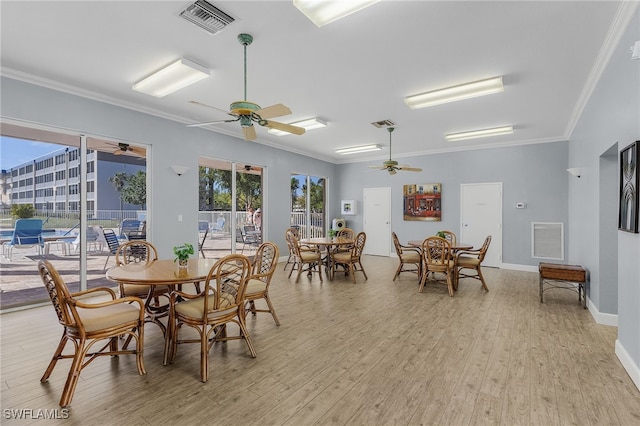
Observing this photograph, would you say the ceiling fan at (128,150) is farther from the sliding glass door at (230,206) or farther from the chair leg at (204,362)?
the chair leg at (204,362)

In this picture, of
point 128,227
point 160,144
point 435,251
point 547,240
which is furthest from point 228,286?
point 547,240

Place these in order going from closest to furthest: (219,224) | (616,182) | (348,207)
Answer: (616,182) → (219,224) → (348,207)

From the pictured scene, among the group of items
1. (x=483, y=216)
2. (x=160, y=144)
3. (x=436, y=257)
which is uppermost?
(x=160, y=144)

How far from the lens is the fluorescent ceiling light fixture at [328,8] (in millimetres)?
2314

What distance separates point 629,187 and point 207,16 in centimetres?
379

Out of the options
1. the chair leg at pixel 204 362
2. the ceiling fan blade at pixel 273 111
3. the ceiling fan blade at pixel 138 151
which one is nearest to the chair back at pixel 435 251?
the ceiling fan blade at pixel 273 111

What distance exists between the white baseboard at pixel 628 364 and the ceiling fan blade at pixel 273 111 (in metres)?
3.51

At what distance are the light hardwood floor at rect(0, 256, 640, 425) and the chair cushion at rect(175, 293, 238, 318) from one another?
1.45 ft

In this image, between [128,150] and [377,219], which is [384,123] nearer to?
[377,219]

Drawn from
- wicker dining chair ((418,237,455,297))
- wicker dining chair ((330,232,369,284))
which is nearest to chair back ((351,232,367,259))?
wicker dining chair ((330,232,369,284))

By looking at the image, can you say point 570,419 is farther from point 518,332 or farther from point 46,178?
point 46,178

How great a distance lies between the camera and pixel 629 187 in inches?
99.2

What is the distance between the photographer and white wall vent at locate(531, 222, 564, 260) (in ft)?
21.4

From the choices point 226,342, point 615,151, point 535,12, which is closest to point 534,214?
point 615,151
